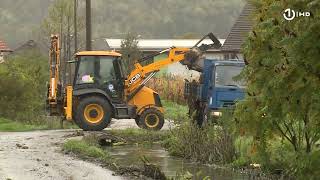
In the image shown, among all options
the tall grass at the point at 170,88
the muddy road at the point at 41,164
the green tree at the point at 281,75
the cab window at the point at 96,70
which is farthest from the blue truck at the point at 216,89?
the tall grass at the point at 170,88

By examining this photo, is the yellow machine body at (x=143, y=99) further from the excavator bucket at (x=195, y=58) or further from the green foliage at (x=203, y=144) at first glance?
the green foliage at (x=203, y=144)

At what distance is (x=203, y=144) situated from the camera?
15914 millimetres

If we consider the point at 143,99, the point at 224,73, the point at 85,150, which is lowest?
the point at 85,150

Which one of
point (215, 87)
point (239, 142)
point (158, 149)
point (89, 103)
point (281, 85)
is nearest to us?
point (281, 85)

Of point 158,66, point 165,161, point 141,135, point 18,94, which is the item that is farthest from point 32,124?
point 165,161

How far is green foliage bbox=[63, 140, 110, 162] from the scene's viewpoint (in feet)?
51.5

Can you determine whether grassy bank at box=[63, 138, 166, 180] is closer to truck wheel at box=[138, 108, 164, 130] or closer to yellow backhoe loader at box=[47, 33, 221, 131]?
yellow backhoe loader at box=[47, 33, 221, 131]

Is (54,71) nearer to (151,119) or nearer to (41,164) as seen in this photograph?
(151,119)

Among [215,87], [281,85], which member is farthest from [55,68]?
[281,85]

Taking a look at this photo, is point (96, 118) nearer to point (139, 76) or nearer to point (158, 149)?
point (139, 76)

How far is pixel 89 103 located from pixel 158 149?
16.5 ft

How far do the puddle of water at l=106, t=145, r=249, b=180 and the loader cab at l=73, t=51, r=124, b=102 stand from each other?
434 cm

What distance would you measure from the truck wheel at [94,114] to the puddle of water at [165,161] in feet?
12.3

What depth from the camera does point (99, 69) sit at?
2297 cm
